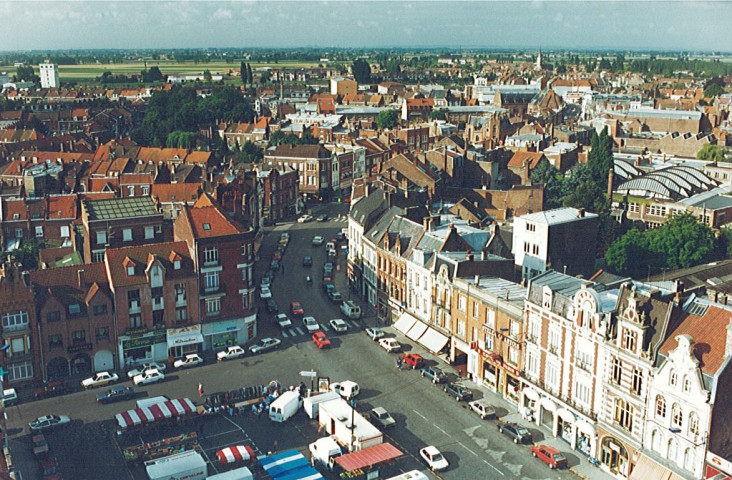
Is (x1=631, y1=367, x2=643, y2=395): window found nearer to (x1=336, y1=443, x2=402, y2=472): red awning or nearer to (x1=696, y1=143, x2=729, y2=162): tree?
(x1=336, y1=443, x2=402, y2=472): red awning

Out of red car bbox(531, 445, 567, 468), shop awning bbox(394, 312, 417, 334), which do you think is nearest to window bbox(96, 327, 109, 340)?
shop awning bbox(394, 312, 417, 334)

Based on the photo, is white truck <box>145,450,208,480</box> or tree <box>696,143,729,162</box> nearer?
white truck <box>145,450,208,480</box>

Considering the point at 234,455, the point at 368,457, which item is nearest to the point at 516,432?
the point at 368,457

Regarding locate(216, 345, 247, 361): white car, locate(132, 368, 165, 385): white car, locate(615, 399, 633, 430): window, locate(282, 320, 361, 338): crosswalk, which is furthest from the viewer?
locate(282, 320, 361, 338): crosswalk

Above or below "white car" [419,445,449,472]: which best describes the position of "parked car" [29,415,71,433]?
above

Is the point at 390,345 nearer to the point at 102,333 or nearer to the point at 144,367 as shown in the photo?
the point at 144,367

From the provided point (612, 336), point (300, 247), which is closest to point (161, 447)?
point (612, 336)
